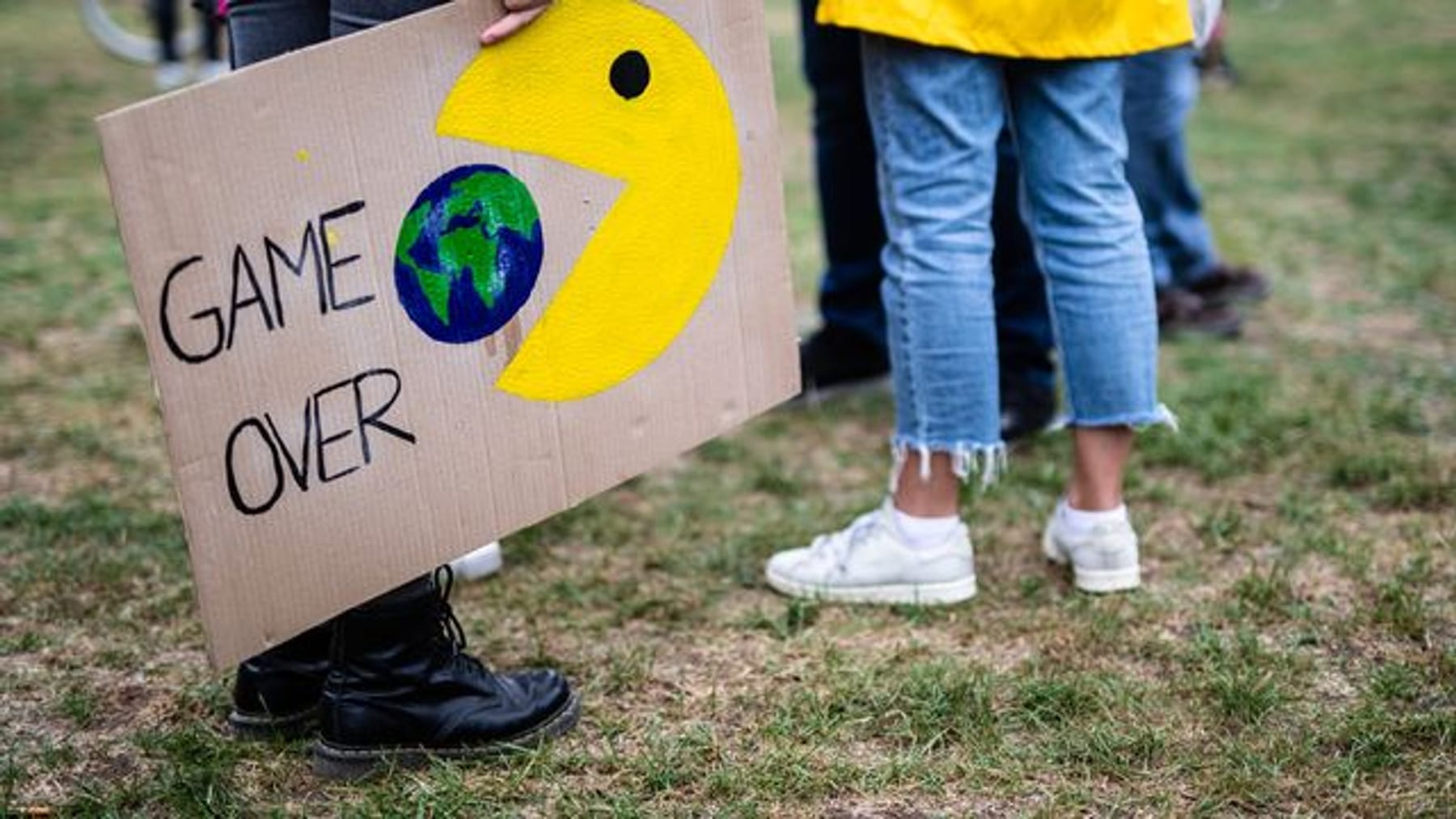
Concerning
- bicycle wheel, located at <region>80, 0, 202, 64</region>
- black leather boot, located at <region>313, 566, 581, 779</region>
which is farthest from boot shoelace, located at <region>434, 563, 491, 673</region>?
bicycle wheel, located at <region>80, 0, 202, 64</region>

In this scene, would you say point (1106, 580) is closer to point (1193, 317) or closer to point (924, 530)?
point (924, 530)

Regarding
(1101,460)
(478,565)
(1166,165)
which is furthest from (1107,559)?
(1166,165)

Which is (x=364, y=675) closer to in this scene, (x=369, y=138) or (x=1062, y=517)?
(x=369, y=138)

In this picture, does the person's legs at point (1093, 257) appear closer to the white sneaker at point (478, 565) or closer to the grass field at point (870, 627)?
the grass field at point (870, 627)

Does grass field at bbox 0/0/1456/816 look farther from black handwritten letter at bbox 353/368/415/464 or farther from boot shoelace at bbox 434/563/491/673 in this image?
black handwritten letter at bbox 353/368/415/464

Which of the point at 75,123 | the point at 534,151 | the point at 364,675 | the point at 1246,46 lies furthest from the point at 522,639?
the point at 1246,46

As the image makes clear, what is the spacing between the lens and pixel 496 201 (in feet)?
5.31

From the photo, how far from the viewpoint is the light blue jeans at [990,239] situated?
1.98m

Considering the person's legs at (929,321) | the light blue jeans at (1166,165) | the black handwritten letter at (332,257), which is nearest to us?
the black handwritten letter at (332,257)

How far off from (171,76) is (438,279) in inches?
243

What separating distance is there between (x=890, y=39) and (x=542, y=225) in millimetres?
556

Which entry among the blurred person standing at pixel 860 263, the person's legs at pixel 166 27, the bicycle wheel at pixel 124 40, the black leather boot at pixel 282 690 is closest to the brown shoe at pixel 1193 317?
the blurred person standing at pixel 860 263

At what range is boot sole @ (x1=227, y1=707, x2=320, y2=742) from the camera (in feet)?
5.71

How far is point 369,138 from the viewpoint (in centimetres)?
152
